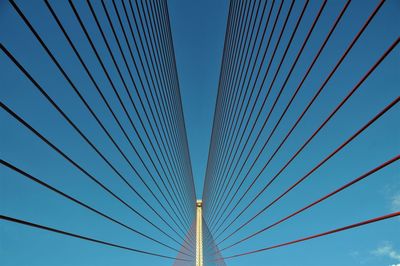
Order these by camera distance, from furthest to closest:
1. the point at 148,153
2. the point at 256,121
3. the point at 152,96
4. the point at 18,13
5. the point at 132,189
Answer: the point at 152,96, the point at 148,153, the point at 256,121, the point at 132,189, the point at 18,13

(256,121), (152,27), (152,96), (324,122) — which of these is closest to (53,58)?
(324,122)

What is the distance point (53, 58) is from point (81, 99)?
504mm

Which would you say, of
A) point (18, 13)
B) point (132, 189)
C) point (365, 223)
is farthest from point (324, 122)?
point (132, 189)

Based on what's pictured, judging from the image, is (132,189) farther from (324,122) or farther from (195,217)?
(195,217)

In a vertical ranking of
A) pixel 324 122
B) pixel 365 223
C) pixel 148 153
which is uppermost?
pixel 148 153

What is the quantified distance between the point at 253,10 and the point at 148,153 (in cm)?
288

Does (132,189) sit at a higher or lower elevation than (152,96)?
lower

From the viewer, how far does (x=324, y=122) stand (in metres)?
2.03

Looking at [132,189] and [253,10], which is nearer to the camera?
[132,189]

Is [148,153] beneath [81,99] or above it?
above

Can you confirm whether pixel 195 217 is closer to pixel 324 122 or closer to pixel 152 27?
pixel 152 27

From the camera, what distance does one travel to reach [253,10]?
4625 millimetres

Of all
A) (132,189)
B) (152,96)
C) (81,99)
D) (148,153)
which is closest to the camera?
(81,99)

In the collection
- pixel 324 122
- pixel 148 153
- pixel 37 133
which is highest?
pixel 148 153
